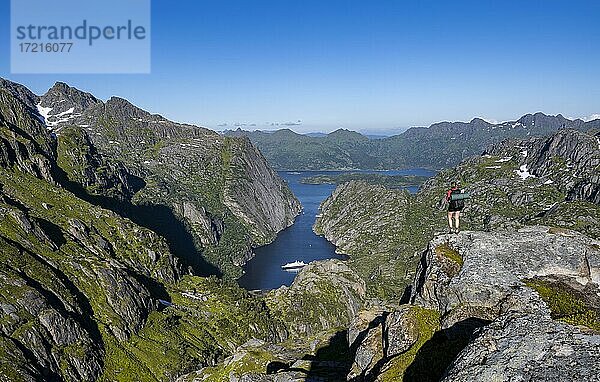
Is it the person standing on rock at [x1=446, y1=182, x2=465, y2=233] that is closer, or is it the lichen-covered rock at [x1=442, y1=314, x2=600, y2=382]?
the lichen-covered rock at [x1=442, y1=314, x2=600, y2=382]

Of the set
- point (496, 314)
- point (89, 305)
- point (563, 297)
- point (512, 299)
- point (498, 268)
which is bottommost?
point (89, 305)

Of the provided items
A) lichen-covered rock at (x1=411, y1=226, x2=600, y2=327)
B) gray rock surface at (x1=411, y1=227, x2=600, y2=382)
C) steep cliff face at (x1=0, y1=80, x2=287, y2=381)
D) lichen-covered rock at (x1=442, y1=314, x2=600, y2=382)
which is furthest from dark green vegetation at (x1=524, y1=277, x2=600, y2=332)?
steep cliff face at (x1=0, y1=80, x2=287, y2=381)

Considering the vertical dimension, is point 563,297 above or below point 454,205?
below

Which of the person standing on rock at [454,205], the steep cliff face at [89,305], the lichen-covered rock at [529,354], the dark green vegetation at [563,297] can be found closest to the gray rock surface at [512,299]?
the lichen-covered rock at [529,354]

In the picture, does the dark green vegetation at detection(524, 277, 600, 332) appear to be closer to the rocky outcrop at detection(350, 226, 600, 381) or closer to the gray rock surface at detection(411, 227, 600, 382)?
the rocky outcrop at detection(350, 226, 600, 381)

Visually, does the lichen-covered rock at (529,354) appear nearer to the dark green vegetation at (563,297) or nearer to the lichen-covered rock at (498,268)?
the dark green vegetation at (563,297)

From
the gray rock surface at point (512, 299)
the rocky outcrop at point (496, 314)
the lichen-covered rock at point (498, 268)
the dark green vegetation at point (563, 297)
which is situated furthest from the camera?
the lichen-covered rock at point (498, 268)

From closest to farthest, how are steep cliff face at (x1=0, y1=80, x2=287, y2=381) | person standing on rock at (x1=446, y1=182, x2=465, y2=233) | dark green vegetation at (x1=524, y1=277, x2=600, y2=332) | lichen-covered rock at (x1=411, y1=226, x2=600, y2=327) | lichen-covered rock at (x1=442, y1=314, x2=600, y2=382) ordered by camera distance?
lichen-covered rock at (x1=442, y1=314, x2=600, y2=382) < dark green vegetation at (x1=524, y1=277, x2=600, y2=332) < lichen-covered rock at (x1=411, y1=226, x2=600, y2=327) < person standing on rock at (x1=446, y1=182, x2=465, y2=233) < steep cliff face at (x1=0, y1=80, x2=287, y2=381)

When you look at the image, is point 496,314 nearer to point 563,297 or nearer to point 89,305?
point 563,297

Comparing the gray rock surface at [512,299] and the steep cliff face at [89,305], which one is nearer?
the gray rock surface at [512,299]

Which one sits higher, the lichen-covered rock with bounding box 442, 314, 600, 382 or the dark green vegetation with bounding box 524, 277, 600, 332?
the lichen-covered rock with bounding box 442, 314, 600, 382

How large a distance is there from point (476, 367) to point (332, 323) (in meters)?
179

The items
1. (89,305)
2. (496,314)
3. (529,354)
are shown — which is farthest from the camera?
(89,305)

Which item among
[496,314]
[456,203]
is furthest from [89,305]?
[496,314]
